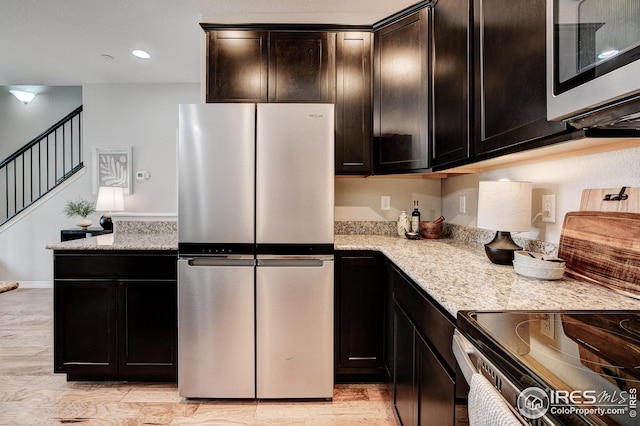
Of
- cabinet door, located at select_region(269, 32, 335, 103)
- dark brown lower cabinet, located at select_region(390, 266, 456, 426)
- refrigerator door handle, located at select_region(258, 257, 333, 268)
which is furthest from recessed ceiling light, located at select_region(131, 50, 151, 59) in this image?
dark brown lower cabinet, located at select_region(390, 266, 456, 426)

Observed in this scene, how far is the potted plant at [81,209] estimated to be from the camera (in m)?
4.25

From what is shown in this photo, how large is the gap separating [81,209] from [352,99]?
4032mm

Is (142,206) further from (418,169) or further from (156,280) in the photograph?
(418,169)

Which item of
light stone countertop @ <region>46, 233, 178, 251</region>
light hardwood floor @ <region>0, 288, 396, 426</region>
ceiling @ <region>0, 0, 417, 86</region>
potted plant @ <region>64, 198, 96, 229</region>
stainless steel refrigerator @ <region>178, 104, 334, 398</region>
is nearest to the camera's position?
light hardwood floor @ <region>0, 288, 396, 426</region>

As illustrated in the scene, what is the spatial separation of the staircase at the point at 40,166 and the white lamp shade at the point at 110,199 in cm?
159

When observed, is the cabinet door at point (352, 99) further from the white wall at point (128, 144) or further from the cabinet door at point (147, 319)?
the white wall at point (128, 144)

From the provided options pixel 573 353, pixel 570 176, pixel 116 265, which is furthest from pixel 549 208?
pixel 116 265

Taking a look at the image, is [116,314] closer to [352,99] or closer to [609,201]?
[352,99]

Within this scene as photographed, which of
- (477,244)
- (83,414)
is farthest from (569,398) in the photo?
(83,414)

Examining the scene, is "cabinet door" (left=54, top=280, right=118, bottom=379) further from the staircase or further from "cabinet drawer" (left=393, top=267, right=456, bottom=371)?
the staircase

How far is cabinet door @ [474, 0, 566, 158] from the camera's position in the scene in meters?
1.03

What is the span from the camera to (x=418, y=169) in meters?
2.09

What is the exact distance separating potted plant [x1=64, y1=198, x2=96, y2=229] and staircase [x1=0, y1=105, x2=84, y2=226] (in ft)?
3.14

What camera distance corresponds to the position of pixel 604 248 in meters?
1.11
